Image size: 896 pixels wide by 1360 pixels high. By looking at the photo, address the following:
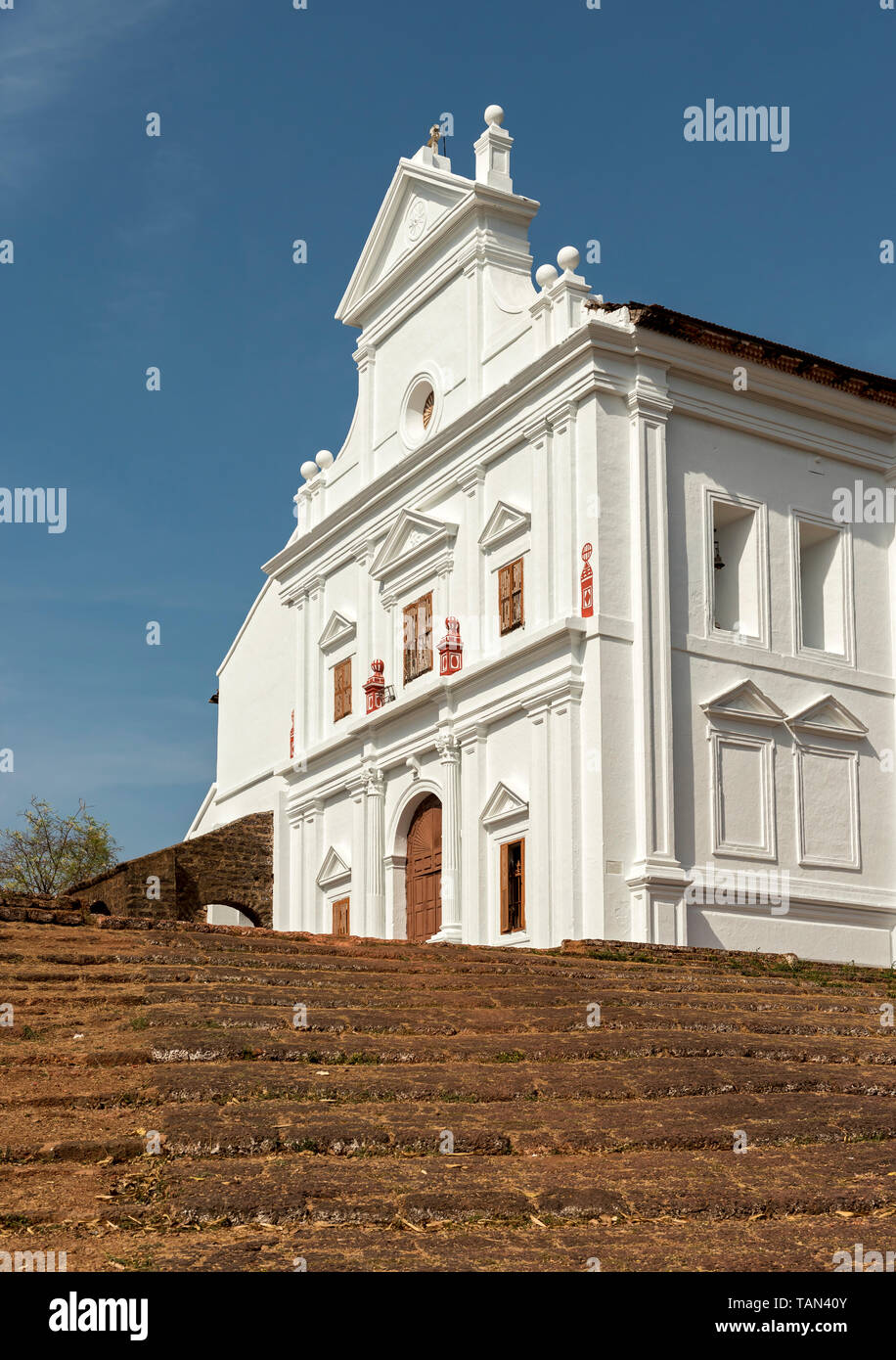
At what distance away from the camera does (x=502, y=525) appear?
2303cm

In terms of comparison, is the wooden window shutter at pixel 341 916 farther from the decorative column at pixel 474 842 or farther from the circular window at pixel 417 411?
the circular window at pixel 417 411

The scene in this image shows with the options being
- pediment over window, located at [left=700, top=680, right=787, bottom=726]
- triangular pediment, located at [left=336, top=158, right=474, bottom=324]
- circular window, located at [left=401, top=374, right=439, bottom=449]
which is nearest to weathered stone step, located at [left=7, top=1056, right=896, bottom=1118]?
pediment over window, located at [left=700, top=680, right=787, bottom=726]

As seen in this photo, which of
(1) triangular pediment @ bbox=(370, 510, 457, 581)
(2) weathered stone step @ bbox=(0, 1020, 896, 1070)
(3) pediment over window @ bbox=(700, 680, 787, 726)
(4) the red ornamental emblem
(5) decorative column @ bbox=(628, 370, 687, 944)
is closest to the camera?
(2) weathered stone step @ bbox=(0, 1020, 896, 1070)

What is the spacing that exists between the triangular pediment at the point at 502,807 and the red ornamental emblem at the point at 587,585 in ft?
8.75

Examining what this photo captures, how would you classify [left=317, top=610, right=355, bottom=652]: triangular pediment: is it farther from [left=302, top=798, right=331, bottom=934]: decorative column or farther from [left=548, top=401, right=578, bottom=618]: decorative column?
[left=548, top=401, right=578, bottom=618]: decorative column

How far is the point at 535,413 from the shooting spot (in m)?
22.4

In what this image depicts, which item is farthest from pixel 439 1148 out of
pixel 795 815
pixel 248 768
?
pixel 248 768

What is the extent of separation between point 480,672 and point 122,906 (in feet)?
28.7

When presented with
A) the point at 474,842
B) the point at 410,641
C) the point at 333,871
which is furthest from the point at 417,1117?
the point at 333,871

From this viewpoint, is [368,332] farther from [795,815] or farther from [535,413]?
[795,815]

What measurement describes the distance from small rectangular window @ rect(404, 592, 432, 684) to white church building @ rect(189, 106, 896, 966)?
0.22 ft

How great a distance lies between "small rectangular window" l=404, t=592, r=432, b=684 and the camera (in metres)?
24.8

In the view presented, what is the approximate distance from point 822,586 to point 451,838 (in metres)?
6.54

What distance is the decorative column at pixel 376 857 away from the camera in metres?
25.0
